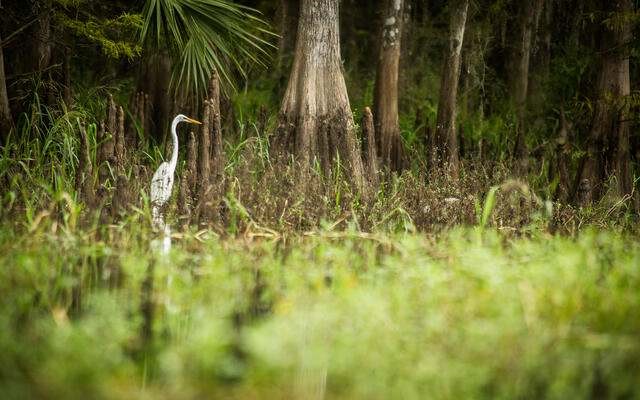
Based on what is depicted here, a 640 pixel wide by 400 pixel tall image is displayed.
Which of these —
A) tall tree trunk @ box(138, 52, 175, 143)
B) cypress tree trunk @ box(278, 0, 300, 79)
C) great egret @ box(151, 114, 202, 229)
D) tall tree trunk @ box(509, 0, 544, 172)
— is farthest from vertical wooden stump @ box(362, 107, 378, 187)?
cypress tree trunk @ box(278, 0, 300, 79)

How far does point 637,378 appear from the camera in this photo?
10.6 feet

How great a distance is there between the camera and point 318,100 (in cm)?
785

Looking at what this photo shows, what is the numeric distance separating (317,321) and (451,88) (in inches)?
245

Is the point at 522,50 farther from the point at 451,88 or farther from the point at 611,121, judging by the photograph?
the point at 611,121

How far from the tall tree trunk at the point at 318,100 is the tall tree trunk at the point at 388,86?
1.12 metres

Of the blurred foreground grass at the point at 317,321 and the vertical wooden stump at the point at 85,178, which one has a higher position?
the vertical wooden stump at the point at 85,178

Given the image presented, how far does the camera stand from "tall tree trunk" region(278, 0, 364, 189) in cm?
774

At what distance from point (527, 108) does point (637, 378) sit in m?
9.83

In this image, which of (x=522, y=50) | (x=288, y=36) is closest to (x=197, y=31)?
(x=522, y=50)

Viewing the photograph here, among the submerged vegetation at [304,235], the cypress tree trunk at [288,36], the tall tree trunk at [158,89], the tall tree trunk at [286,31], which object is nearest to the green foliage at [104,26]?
the submerged vegetation at [304,235]

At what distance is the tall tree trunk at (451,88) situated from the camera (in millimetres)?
8887

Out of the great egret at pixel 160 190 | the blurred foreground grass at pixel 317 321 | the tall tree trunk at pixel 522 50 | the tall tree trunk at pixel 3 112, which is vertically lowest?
the blurred foreground grass at pixel 317 321

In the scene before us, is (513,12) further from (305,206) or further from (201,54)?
(305,206)

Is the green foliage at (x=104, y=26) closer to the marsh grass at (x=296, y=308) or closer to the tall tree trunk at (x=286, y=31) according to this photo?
the marsh grass at (x=296, y=308)
